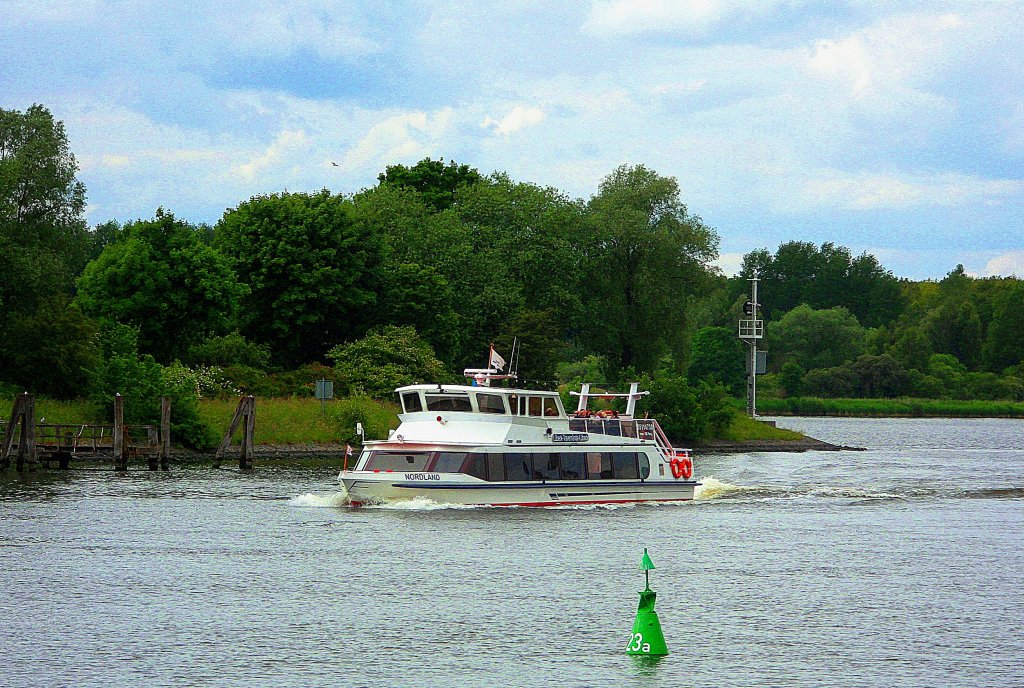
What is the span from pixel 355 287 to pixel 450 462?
47.5m

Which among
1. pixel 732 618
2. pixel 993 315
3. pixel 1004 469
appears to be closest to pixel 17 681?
pixel 732 618

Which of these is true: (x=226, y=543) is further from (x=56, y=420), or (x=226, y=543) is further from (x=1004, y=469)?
(x=1004, y=469)

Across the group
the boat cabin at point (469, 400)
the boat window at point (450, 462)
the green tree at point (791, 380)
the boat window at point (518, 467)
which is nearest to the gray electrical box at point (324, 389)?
the boat cabin at point (469, 400)

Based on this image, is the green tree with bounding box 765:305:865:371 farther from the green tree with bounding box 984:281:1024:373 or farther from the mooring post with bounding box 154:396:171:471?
the mooring post with bounding box 154:396:171:471

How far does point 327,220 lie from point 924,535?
56.8m

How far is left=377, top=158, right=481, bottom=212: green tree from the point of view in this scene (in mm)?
119850

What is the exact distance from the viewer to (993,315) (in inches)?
7800

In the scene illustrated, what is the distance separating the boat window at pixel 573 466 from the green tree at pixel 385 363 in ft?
117

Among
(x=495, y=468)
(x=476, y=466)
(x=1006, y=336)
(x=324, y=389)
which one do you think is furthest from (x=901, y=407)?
(x=476, y=466)

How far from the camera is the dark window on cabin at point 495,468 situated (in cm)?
4591

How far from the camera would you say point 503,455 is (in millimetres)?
46250

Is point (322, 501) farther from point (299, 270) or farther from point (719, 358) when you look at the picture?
point (719, 358)

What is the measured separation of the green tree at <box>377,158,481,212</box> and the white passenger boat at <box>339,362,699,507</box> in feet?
233

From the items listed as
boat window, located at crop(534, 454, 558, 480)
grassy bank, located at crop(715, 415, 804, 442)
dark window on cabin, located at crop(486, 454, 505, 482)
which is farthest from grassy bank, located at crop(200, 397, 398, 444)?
dark window on cabin, located at crop(486, 454, 505, 482)
